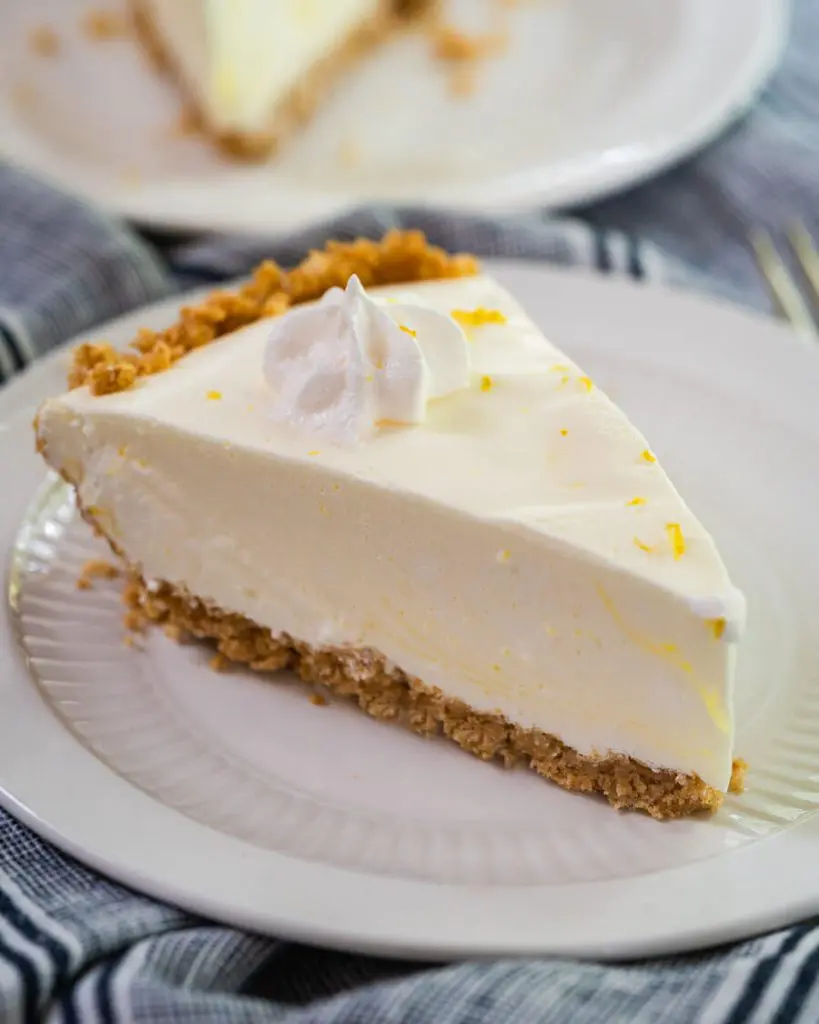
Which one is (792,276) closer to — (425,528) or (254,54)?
(254,54)

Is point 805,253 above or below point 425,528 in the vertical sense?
below

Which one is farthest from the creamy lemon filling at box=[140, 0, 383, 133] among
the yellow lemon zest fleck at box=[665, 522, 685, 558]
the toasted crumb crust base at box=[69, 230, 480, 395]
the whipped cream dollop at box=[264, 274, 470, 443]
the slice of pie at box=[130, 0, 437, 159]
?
the yellow lemon zest fleck at box=[665, 522, 685, 558]

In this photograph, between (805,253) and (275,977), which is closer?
(275,977)

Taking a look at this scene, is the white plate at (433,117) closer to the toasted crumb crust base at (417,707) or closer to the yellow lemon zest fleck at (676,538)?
the toasted crumb crust base at (417,707)

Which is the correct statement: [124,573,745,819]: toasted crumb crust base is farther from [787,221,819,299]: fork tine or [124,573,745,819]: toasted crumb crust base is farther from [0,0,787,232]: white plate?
[787,221,819,299]: fork tine

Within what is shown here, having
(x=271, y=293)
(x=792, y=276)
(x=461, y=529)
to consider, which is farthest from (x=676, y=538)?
(x=792, y=276)

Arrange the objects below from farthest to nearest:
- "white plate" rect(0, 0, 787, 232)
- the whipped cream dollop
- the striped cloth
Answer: "white plate" rect(0, 0, 787, 232) → the whipped cream dollop → the striped cloth

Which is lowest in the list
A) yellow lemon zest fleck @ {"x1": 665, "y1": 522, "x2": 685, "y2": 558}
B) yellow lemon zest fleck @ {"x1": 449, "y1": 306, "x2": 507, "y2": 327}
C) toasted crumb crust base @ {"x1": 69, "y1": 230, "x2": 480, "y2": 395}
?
yellow lemon zest fleck @ {"x1": 665, "y1": 522, "x2": 685, "y2": 558}
